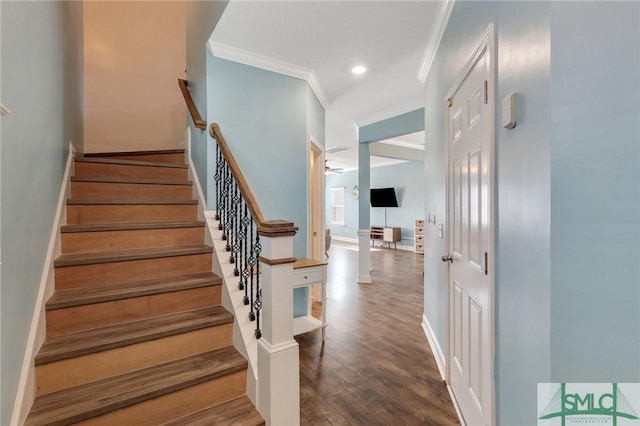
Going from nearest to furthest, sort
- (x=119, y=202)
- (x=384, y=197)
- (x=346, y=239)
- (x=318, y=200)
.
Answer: (x=119, y=202)
(x=318, y=200)
(x=384, y=197)
(x=346, y=239)

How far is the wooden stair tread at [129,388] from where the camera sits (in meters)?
1.33

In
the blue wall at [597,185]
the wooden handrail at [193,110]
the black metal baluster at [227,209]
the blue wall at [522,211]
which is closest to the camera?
the blue wall at [597,185]

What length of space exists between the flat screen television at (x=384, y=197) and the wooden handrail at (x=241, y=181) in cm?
807

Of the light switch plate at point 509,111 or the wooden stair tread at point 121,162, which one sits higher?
the wooden stair tread at point 121,162

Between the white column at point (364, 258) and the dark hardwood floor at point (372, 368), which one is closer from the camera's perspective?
the dark hardwood floor at point (372, 368)

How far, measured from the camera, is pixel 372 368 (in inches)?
95.7

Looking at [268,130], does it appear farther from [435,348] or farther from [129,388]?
[435,348]

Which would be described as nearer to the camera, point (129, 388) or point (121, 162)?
point (129, 388)

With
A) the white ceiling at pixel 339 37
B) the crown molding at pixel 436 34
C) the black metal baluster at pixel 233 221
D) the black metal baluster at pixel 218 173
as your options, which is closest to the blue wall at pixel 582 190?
the crown molding at pixel 436 34

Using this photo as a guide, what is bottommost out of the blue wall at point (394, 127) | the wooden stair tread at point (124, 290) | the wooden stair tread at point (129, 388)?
the wooden stair tread at point (129, 388)

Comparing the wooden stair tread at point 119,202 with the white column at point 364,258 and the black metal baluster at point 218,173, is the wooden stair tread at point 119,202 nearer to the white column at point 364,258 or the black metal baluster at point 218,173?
the black metal baluster at point 218,173

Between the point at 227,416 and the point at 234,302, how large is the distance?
614 millimetres

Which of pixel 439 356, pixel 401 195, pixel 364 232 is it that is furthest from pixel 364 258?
pixel 401 195

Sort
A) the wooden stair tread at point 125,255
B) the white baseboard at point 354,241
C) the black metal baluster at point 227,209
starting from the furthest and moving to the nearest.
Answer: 1. the white baseboard at point 354,241
2. the black metal baluster at point 227,209
3. the wooden stair tread at point 125,255
